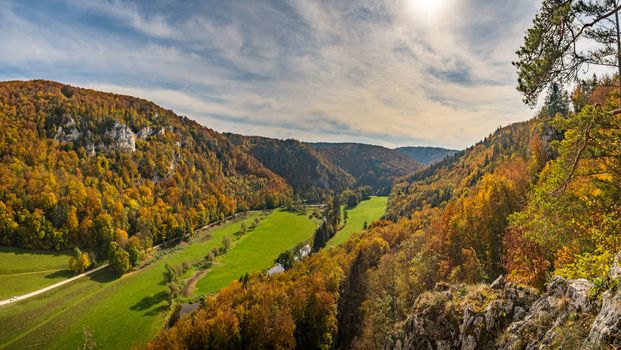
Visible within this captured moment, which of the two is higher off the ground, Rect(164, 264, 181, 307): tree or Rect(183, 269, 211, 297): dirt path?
Rect(164, 264, 181, 307): tree

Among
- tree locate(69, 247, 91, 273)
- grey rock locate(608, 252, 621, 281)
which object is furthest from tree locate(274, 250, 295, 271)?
grey rock locate(608, 252, 621, 281)

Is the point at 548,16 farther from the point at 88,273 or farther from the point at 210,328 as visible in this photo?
the point at 88,273

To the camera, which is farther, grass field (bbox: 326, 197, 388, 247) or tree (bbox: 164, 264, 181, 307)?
grass field (bbox: 326, 197, 388, 247)

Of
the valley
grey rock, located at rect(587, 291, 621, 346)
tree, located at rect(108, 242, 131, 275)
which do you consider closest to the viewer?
grey rock, located at rect(587, 291, 621, 346)

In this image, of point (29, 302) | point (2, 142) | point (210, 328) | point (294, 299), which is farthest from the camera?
point (2, 142)

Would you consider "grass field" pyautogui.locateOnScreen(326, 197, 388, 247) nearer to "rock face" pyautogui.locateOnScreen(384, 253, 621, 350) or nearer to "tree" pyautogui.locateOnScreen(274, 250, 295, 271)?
"tree" pyautogui.locateOnScreen(274, 250, 295, 271)

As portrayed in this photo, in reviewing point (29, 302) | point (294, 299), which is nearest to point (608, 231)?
point (294, 299)
